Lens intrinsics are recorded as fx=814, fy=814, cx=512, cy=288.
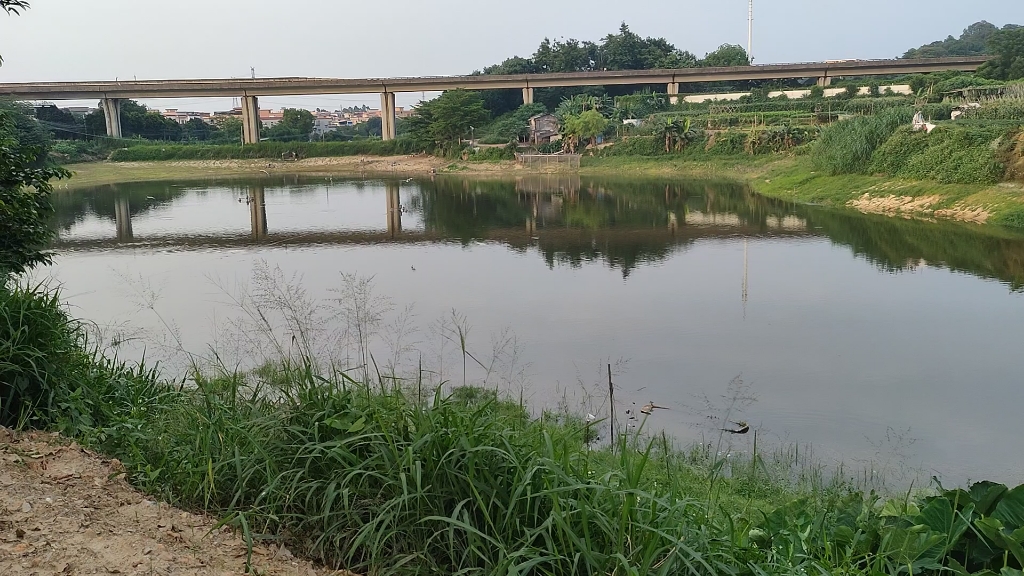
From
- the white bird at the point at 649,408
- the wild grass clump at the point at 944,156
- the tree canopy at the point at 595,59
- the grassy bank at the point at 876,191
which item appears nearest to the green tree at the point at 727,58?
the tree canopy at the point at 595,59

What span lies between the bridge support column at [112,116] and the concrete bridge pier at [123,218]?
28.1 meters

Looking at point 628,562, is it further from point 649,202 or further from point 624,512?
point 649,202

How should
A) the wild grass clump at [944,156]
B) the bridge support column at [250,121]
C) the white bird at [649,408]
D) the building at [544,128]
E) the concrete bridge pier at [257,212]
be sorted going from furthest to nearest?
the bridge support column at [250,121] → the building at [544,128] → the concrete bridge pier at [257,212] → the wild grass clump at [944,156] → the white bird at [649,408]

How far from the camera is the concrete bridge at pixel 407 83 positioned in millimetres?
56594

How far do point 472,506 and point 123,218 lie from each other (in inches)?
1078

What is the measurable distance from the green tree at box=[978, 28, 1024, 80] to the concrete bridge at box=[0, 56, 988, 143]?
2998 millimetres

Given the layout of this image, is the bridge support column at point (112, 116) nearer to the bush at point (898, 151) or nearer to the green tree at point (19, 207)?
the bush at point (898, 151)

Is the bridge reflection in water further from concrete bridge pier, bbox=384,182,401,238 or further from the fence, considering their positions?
the fence

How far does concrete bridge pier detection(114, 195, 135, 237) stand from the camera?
22.9 m

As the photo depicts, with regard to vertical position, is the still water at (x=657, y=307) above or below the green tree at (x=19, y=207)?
below

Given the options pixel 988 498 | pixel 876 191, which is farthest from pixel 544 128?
pixel 988 498

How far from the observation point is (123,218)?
27.5 m

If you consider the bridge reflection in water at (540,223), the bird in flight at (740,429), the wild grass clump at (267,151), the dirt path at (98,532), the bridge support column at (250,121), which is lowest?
the bird in flight at (740,429)

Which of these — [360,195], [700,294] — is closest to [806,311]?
[700,294]
